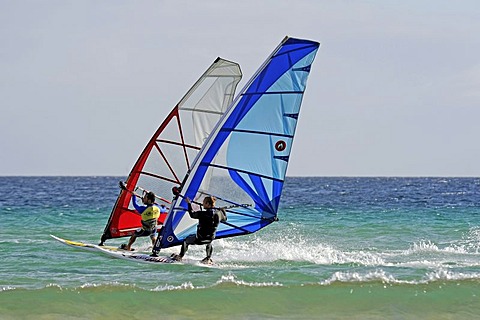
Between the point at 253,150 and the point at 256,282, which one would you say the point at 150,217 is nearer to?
the point at 253,150

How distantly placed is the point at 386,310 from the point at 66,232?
10050 mm

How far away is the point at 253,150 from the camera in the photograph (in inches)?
395

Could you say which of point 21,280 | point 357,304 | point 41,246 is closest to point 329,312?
point 357,304

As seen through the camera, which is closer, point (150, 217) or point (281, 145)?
point (281, 145)

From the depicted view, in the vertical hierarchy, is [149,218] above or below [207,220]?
below

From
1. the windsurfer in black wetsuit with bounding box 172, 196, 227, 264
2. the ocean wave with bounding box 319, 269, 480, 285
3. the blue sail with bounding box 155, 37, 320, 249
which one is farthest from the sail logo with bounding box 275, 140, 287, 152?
the ocean wave with bounding box 319, 269, 480, 285

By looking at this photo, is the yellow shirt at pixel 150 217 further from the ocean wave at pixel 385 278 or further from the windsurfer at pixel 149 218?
the ocean wave at pixel 385 278

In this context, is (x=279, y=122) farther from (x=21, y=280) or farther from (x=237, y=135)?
(x=21, y=280)

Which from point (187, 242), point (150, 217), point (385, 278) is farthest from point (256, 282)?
point (150, 217)

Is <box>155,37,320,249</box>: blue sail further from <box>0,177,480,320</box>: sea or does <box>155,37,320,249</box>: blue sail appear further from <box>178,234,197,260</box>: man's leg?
<box>0,177,480,320</box>: sea

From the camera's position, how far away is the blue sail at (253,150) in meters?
9.78

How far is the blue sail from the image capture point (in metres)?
9.78

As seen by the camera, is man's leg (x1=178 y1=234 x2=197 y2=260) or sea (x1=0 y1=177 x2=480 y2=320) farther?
man's leg (x1=178 y1=234 x2=197 y2=260)

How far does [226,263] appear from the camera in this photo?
1058 centimetres
